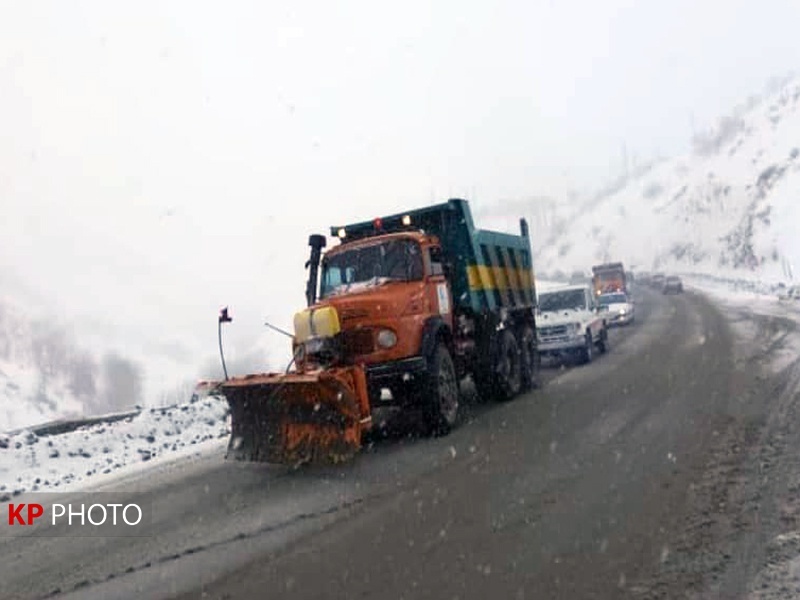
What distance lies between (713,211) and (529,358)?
244 feet

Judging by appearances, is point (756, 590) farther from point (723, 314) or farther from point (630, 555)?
point (723, 314)

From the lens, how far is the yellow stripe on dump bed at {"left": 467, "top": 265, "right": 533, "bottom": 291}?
11.7 meters

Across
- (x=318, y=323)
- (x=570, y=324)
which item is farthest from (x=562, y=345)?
(x=318, y=323)

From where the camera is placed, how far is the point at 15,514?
7.56 meters

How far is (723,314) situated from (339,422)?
23.4 m

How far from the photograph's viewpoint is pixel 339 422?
8.19 m

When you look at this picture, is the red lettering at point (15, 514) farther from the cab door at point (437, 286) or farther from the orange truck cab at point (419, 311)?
the cab door at point (437, 286)

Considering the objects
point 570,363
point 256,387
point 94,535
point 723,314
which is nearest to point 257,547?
point 94,535

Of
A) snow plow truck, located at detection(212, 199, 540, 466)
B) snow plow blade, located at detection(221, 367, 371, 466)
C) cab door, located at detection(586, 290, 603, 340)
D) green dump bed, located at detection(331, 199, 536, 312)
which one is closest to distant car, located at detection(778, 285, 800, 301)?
cab door, located at detection(586, 290, 603, 340)

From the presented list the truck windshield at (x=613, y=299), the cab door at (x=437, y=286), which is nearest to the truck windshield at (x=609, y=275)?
the truck windshield at (x=613, y=299)

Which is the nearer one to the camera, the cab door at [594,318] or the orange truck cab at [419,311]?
the orange truck cab at [419,311]

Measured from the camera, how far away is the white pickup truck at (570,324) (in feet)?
56.4

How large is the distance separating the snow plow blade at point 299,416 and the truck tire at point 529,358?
18.9 feet

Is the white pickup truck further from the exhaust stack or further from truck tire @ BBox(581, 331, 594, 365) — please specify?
the exhaust stack
